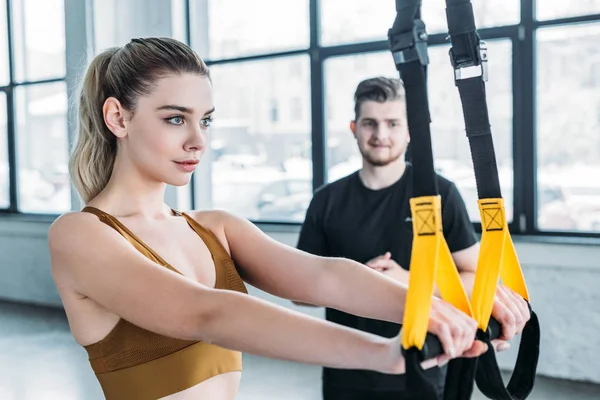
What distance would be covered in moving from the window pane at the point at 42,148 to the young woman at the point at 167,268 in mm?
5235

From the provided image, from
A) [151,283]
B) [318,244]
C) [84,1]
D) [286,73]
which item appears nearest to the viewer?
[151,283]

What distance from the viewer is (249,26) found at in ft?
16.4

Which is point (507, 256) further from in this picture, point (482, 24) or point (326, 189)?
point (482, 24)

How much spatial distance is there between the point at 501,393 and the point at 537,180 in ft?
10.8

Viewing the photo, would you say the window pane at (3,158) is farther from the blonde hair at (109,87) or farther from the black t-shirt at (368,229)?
the blonde hair at (109,87)

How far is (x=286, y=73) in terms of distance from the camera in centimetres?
479

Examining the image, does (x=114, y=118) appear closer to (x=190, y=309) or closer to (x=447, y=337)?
(x=190, y=309)

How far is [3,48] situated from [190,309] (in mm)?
6552

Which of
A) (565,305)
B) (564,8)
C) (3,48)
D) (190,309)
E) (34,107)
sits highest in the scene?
(3,48)

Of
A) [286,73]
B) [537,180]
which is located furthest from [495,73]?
[286,73]

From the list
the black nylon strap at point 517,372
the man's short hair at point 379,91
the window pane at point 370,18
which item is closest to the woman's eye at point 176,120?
the black nylon strap at point 517,372

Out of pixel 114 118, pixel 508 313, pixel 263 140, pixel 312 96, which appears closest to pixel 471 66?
pixel 508 313

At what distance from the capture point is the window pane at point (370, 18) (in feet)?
13.0

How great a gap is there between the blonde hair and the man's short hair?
3.54ft
